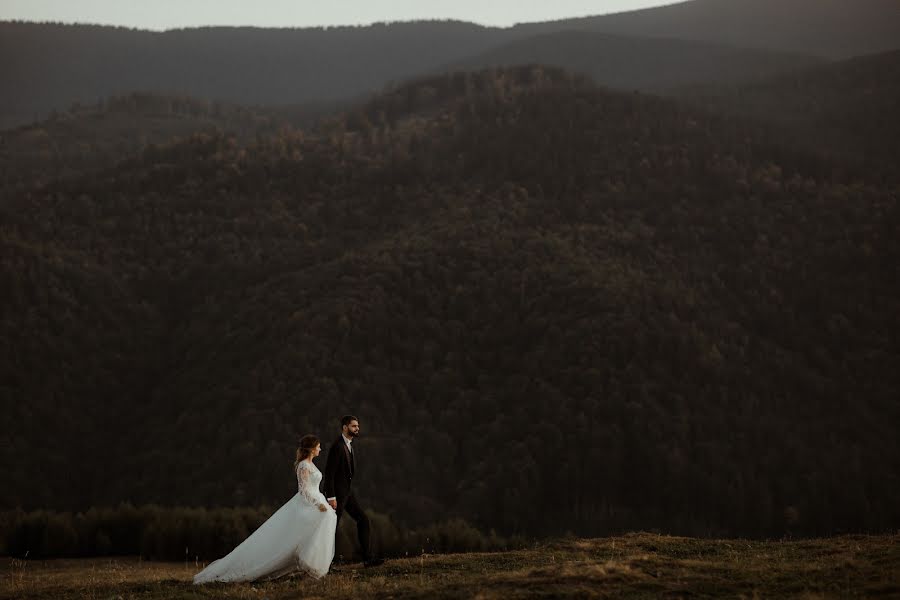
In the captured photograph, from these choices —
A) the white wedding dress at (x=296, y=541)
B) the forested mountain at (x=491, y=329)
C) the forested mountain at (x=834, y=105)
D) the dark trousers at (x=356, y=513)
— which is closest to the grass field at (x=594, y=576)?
the white wedding dress at (x=296, y=541)

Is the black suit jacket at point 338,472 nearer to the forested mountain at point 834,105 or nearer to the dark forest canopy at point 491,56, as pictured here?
the forested mountain at point 834,105

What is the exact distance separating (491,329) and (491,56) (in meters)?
110

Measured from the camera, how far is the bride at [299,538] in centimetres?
1230

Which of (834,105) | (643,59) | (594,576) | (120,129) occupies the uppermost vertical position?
(643,59)

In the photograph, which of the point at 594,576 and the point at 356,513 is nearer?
the point at 594,576

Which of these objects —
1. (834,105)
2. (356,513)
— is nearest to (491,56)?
(834,105)

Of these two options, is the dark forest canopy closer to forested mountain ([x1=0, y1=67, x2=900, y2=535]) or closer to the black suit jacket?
forested mountain ([x1=0, y1=67, x2=900, y2=535])

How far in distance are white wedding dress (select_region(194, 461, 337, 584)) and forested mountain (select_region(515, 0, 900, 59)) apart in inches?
5357

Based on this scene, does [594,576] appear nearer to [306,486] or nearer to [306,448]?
[306,486]

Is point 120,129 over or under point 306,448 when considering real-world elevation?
under

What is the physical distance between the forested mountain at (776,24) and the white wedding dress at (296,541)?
446 ft

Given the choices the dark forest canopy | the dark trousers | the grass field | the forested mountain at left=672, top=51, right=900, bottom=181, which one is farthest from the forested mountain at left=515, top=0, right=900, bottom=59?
the dark trousers

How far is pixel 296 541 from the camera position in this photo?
1230 centimetres

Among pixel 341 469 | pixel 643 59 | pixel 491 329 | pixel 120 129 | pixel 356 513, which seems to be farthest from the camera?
pixel 643 59
